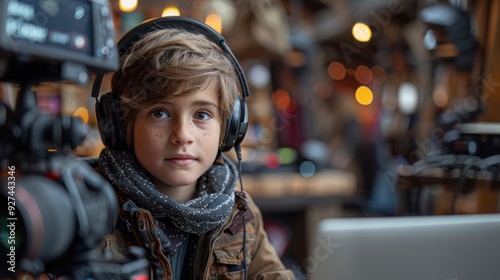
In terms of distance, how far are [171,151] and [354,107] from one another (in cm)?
535

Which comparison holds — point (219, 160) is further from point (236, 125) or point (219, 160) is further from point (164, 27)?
point (164, 27)

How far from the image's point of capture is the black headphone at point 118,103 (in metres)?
0.99

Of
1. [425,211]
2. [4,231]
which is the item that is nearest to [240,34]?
[425,211]

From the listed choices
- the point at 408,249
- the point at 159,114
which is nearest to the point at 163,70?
the point at 159,114

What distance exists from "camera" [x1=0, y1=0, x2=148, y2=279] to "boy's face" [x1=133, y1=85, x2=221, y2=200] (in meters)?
0.23

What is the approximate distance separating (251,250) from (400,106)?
3690 mm

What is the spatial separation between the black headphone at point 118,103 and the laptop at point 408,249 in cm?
26

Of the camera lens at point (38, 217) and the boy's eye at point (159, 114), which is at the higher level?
the boy's eye at point (159, 114)

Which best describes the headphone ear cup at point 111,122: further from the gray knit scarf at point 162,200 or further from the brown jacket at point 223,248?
the brown jacket at point 223,248

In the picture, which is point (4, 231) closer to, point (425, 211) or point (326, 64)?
point (425, 211)

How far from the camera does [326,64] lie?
5.47 m

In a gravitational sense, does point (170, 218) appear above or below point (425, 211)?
above

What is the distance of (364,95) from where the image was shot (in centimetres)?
636

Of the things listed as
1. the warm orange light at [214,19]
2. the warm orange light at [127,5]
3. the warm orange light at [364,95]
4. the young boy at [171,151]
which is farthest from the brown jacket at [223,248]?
the warm orange light at [364,95]
